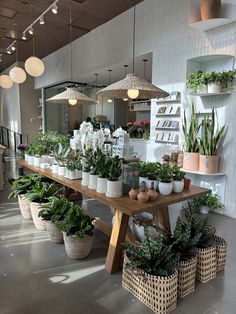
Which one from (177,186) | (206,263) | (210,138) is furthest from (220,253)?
(210,138)

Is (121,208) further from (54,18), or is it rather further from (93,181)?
(54,18)

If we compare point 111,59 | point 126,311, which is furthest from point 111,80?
point 126,311

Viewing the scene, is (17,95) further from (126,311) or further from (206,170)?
(126,311)

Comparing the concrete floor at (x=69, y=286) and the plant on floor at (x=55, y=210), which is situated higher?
the plant on floor at (x=55, y=210)

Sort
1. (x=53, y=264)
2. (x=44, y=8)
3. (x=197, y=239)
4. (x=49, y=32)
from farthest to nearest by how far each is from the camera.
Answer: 1. (x=49, y=32)
2. (x=44, y=8)
3. (x=53, y=264)
4. (x=197, y=239)

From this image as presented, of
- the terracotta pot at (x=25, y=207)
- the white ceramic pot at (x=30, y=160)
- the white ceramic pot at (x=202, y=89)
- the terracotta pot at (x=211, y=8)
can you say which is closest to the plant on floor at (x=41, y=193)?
the terracotta pot at (x=25, y=207)

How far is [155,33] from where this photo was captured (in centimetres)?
475

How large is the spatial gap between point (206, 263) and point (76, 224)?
1.25m

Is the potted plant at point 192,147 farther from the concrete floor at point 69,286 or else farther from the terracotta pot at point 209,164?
the concrete floor at point 69,286

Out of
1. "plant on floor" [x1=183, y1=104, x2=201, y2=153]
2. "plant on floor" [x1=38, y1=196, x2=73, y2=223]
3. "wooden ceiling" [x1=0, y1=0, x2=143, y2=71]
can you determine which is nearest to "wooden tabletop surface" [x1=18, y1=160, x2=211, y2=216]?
"plant on floor" [x1=38, y1=196, x2=73, y2=223]

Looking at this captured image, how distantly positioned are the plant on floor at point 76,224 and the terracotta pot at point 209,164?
2077 mm

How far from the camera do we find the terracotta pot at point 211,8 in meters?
3.48

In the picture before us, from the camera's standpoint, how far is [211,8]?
349cm

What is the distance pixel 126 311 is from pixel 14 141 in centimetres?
1088
